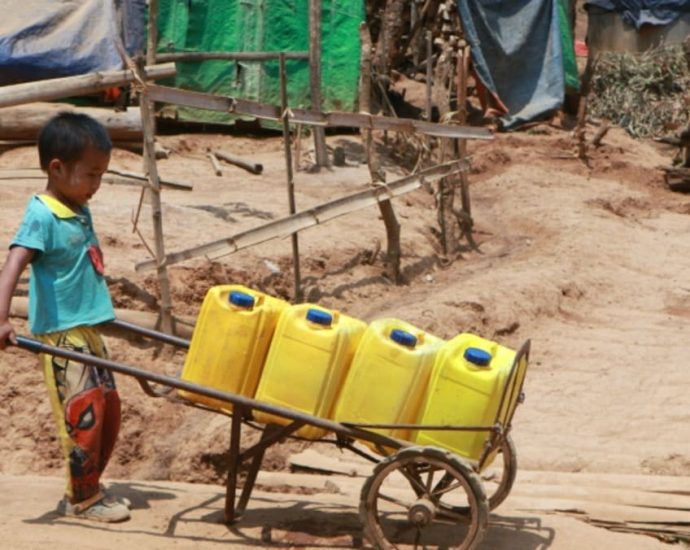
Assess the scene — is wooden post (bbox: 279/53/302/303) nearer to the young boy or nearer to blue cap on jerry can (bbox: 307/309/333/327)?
the young boy

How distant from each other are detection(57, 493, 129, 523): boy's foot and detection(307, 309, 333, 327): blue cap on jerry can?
3.44 ft

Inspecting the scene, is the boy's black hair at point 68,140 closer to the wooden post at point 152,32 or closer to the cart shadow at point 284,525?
the cart shadow at point 284,525

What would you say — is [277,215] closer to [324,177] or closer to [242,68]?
[324,177]

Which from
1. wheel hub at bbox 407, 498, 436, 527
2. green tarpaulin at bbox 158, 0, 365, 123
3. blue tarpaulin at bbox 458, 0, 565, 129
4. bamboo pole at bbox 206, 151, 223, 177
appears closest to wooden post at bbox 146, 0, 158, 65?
bamboo pole at bbox 206, 151, 223, 177

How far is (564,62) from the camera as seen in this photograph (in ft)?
60.7

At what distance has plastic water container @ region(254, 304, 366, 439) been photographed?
4586 millimetres

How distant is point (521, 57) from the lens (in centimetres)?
1817

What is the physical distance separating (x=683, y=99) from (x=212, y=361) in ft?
50.6

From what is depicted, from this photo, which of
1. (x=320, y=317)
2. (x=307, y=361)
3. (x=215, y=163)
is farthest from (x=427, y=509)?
(x=215, y=163)

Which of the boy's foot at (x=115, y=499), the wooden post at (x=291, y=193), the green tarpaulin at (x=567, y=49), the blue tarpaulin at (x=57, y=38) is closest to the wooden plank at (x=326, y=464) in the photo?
the boy's foot at (x=115, y=499)

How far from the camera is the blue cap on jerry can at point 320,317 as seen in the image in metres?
4.60

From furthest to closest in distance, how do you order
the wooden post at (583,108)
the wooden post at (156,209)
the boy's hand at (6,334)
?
1. the wooden post at (583,108)
2. the wooden post at (156,209)
3. the boy's hand at (6,334)

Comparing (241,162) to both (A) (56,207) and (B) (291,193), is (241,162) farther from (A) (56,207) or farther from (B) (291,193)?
(A) (56,207)

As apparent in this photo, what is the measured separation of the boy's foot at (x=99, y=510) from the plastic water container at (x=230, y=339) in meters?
0.51
